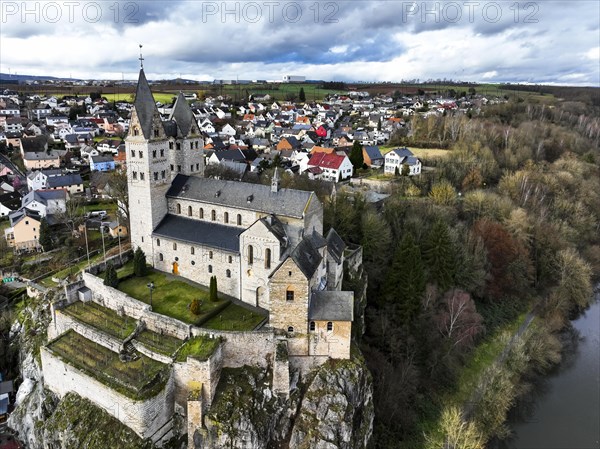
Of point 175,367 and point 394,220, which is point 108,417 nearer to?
point 175,367

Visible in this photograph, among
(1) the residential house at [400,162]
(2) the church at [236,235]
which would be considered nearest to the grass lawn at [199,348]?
(2) the church at [236,235]

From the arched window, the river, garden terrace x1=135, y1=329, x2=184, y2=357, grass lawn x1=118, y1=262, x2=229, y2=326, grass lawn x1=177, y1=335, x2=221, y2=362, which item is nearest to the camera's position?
grass lawn x1=177, y1=335, x2=221, y2=362

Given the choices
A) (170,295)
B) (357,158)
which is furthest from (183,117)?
(357,158)

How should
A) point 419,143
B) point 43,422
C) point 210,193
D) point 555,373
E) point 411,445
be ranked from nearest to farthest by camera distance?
point 43,422 < point 411,445 < point 210,193 < point 555,373 < point 419,143

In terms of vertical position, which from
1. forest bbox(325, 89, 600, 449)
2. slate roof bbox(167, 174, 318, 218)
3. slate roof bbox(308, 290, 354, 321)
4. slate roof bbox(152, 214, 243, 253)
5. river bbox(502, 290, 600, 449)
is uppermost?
slate roof bbox(167, 174, 318, 218)

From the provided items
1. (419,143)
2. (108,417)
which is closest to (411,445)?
(108,417)

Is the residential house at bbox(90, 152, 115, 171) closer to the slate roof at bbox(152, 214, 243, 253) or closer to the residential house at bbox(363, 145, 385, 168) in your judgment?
the residential house at bbox(363, 145, 385, 168)

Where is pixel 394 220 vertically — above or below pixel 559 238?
above

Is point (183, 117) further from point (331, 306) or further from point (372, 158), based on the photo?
point (372, 158)

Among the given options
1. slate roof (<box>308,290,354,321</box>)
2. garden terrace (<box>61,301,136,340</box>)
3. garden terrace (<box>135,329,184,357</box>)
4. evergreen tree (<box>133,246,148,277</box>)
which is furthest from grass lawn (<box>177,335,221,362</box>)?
evergreen tree (<box>133,246,148,277</box>)
